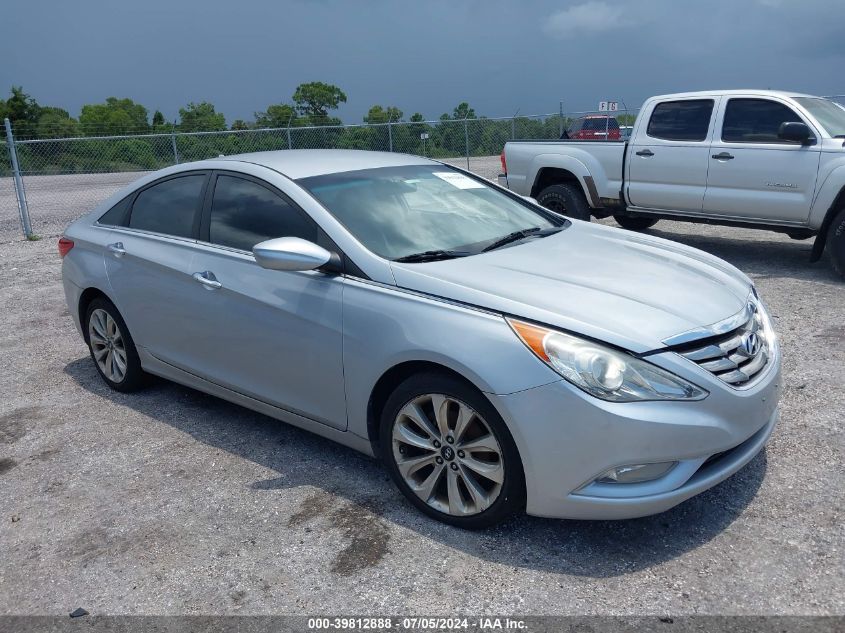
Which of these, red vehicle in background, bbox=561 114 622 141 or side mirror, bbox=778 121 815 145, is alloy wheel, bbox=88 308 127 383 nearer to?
side mirror, bbox=778 121 815 145

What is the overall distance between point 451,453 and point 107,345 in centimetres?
303

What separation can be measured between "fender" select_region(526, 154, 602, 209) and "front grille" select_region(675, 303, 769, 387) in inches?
247

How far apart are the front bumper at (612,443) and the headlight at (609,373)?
4 cm

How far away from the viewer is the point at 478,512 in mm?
3352

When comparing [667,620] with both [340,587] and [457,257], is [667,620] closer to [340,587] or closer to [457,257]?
[340,587]

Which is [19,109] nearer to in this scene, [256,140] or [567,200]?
[256,140]

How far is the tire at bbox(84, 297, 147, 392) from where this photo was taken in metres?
5.15

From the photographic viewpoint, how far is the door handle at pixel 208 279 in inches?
169

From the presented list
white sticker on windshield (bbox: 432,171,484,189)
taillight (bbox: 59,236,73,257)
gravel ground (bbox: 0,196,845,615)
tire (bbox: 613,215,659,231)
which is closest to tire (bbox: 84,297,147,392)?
gravel ground (bbox: 0,196,845,615)

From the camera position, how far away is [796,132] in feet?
25.5

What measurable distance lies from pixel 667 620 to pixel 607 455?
611 millimetres

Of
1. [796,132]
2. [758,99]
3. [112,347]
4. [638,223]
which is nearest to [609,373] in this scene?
[112,347]

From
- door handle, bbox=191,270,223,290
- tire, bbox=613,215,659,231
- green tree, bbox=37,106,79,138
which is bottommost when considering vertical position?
tire, bbox=613,215,659,231

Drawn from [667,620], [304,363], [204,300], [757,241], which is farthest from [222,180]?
[757,241]
